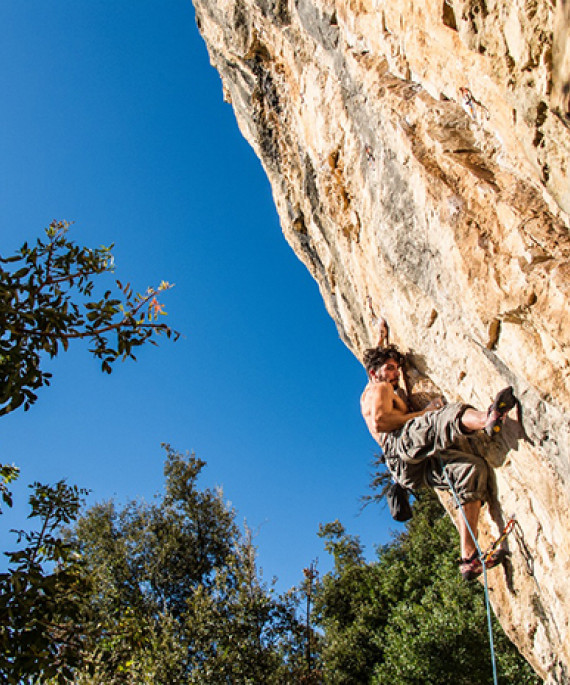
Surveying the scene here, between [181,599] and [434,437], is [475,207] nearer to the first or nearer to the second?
[434,437]

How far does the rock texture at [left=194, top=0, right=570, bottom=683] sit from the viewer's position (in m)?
4.10

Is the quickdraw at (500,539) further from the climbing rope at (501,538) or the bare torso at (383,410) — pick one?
the bare torso at (383,410)

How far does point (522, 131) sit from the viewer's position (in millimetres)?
4363

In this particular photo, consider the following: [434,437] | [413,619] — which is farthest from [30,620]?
[413,619]

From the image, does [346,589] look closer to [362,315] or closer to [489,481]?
[362,315]

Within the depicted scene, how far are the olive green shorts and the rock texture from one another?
246 millimetres

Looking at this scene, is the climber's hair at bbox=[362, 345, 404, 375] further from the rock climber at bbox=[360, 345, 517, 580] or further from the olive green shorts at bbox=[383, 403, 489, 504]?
the olive green shorts at bbox=[383, 403, 489, 504]

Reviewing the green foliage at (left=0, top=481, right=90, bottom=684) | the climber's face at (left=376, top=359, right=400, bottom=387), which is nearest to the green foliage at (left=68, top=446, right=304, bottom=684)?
the green foliage at (left=0, top=481, right=90, bottom=684)

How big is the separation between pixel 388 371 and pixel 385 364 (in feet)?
0.30

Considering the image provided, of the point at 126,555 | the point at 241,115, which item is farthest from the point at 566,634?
the point at 126,555

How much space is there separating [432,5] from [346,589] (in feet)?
54.0

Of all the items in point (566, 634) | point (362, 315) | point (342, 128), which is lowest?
point (566, 634)

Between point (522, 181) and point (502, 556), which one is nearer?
point (522, 181)

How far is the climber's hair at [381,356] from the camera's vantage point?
22.5 ft
